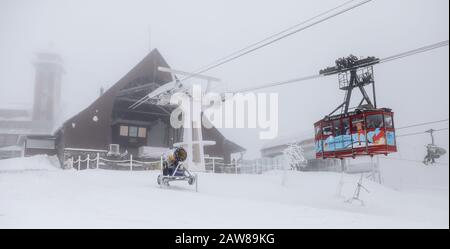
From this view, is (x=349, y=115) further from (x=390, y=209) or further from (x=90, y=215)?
(x=90, y=215)

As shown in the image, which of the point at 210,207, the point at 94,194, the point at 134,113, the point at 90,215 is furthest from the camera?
the point at 134,113

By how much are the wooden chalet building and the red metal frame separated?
685 inches

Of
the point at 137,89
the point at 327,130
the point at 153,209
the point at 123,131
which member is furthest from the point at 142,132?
the point at 153,209

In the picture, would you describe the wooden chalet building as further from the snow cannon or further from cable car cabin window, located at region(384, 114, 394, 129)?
cable car cabin window, located at region(384, 114, 394, 129)

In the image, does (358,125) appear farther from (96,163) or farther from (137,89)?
(137,89)

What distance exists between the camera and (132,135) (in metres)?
34.4

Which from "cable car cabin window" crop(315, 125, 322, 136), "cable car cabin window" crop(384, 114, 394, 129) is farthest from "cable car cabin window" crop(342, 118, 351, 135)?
"cable car cabin window" crop(384, 114, 394, 129)

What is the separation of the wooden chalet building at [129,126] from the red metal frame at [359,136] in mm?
17406

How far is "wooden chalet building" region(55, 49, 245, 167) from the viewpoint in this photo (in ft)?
101

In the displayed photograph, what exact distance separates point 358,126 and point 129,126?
2400cm

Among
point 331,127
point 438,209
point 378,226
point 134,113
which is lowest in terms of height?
point 438,209

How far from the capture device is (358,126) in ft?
48.8
